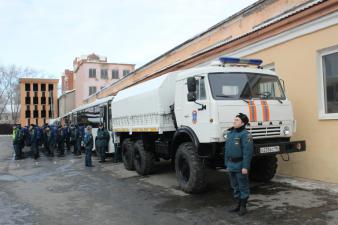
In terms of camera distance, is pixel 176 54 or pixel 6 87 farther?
pixel 6 87

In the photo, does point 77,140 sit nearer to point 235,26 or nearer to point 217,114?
point 235,26

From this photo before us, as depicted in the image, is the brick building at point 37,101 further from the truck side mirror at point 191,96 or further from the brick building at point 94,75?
the truck side mirror at point 191,96

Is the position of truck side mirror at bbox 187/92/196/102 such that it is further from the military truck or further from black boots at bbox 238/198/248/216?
black boots at bbox 238/198/248/216

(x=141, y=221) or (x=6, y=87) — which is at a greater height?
(x=6, y=87)

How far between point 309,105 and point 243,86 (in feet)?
7.33

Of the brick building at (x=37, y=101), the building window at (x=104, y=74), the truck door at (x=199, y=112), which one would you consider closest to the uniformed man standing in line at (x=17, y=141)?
the truck door at (x=199, y=112)

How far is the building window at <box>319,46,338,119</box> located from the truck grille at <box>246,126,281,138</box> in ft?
5.25

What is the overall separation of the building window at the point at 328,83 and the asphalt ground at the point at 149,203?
208 cm

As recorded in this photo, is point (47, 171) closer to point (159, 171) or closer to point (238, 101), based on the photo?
point (159, 171)

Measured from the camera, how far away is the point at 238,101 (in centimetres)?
838

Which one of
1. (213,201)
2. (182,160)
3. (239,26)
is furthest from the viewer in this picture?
(239,26)

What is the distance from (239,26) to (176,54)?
659 centimetres

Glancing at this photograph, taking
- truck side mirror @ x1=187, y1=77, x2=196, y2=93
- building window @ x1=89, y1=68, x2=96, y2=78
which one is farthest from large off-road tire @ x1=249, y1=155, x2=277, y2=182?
building window @ x1=89, y1=68, x2=96, y2=78

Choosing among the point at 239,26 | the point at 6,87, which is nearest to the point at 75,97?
the point at 6,87
